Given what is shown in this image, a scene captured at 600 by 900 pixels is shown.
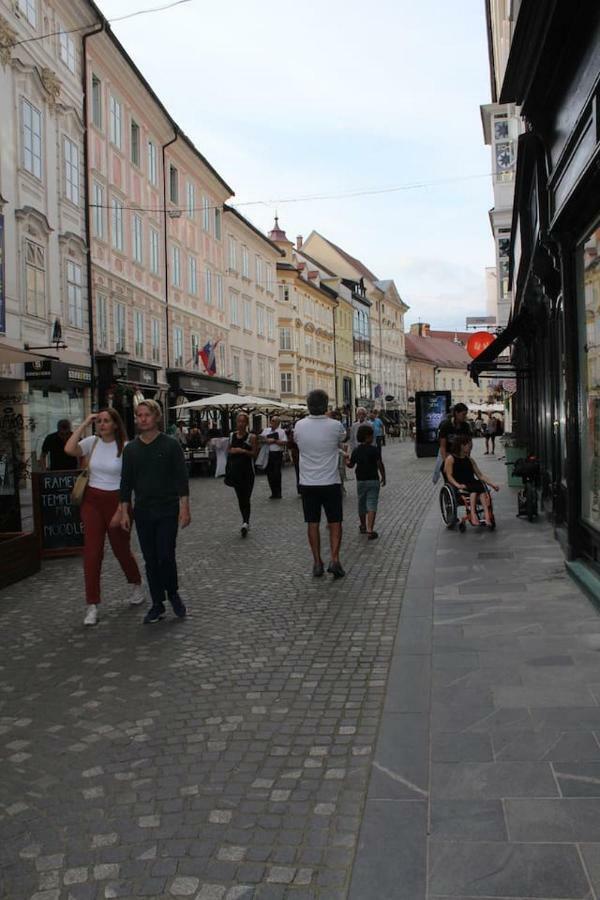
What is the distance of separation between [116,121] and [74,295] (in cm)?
771

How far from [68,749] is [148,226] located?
30.9 meters

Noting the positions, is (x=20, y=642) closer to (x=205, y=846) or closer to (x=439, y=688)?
(x=439, y=688)

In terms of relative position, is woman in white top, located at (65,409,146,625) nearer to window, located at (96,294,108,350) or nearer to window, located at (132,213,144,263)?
window, located at (96,294,108,350)

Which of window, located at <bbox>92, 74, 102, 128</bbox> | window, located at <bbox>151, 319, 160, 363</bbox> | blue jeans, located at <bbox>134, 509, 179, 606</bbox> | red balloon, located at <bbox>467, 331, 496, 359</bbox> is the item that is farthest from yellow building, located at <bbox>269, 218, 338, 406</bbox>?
blue jeans, located at <bbox>134, 509, 179, 606</bbox>

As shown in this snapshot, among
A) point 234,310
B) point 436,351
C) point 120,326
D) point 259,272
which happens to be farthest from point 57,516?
point 436,351

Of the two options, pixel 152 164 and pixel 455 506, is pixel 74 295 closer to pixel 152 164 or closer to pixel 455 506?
pixel 152 164

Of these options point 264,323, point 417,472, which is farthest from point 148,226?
point 264,323

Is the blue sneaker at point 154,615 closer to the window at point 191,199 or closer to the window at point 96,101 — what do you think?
the window at point 96,101

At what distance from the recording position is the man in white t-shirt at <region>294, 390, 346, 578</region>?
8.40m

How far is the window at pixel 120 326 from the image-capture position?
95.9 ft

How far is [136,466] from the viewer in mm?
6832

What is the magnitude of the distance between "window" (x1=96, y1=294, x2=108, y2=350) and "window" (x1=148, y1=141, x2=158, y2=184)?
750 centimetres

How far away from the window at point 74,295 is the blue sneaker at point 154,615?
19.7 meters

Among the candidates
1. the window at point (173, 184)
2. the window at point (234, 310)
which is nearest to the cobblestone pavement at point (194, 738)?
the window at point (173, 184)
